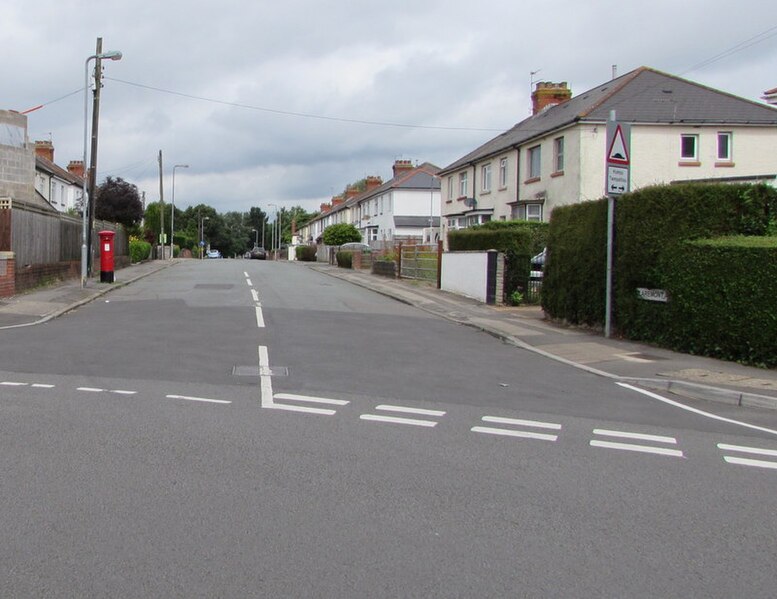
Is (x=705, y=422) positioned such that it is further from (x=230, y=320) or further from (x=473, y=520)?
(x=230, y=320)

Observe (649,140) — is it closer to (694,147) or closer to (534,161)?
(694,147)

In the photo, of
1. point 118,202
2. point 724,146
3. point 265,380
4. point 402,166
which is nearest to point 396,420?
point 265,380

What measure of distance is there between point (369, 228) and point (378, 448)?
6236 cm

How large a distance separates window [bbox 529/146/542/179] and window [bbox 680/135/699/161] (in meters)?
6.01

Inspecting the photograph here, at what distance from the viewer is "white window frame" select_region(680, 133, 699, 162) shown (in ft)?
102

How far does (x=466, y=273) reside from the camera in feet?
80.4

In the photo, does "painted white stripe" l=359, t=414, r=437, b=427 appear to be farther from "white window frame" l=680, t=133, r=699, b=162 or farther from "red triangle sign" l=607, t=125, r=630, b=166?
"white window frame" l=680, t=133, r=699, b=162

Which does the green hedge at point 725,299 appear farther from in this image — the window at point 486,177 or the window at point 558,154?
the window at point 486,177

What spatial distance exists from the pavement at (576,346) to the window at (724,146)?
564 inches

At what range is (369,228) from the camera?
224 ft

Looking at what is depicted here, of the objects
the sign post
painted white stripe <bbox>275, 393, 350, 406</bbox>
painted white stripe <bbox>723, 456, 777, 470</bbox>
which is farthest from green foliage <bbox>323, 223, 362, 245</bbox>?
painted white stripe <bbox>723, 456, 777, 470</bbox>

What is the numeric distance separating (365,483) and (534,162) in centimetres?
3115

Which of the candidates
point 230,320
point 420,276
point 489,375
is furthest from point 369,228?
point 489,375

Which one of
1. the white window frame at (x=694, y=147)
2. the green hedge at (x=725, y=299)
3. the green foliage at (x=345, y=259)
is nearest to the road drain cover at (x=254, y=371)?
the green hedge at (x=725, y=299)
